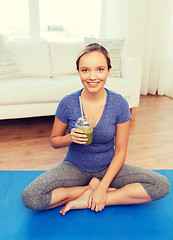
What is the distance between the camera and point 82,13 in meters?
3.85

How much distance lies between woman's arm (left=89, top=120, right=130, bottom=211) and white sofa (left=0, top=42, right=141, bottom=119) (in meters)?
1.25

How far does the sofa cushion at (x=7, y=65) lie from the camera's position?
8.44 ft

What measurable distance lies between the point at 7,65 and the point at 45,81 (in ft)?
1.62

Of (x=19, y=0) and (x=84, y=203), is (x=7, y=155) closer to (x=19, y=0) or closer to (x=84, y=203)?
(x=84, y=203)

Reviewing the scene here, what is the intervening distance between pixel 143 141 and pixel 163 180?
101cm

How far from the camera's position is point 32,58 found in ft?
9.32

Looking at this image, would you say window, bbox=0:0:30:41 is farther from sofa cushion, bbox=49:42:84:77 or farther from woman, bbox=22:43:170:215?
woman, bbox=22:43:170:215

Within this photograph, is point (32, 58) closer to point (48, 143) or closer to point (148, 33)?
point (48, 143)

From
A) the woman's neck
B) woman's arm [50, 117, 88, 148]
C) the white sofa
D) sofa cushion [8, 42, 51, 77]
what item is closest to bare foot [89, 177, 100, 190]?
woman's arm [50, 117, 88, 148]

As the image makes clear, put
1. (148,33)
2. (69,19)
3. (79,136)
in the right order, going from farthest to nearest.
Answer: (148,33) → (69,19) → (79,136)

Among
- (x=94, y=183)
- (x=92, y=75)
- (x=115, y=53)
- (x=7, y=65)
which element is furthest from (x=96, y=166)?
(x=115, y=53)

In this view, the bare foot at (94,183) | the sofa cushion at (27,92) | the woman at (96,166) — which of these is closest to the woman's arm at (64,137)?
the woman at (96,166)

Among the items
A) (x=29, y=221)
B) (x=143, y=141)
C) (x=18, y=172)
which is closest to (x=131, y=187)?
(x=29, y=221)

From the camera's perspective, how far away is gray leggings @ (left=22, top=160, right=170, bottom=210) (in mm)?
1218
